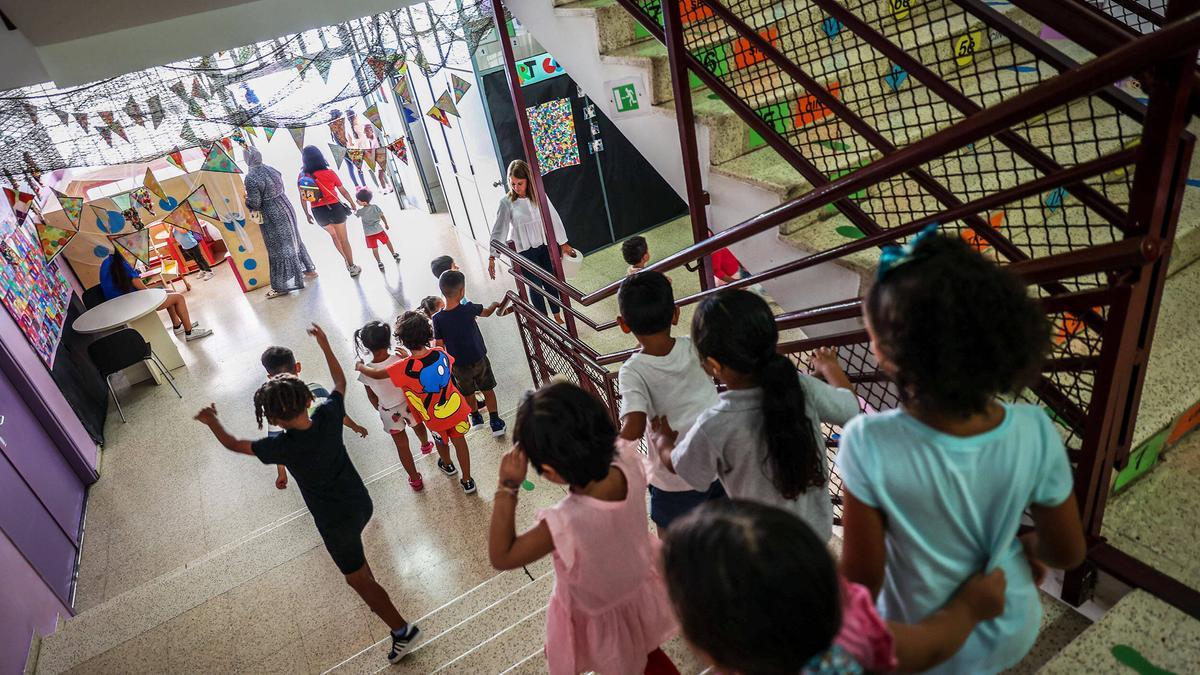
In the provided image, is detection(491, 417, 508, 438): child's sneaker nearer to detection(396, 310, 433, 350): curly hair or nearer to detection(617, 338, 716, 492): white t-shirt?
detection(396, 310, 433, 350): curly hair

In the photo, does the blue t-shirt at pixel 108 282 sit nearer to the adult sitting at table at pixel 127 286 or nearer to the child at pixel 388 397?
the adult sitting at table at pixel 127 286

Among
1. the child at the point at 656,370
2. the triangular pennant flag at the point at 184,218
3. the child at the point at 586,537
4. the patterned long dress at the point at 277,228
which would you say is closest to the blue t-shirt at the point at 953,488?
the child at the point at 586,537

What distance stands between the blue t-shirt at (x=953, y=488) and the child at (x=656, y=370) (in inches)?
34.0

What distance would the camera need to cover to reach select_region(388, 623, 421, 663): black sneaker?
2.82 meters

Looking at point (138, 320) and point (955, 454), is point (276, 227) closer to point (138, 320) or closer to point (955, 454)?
point (138, 320)

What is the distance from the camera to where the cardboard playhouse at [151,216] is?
668 centimetres

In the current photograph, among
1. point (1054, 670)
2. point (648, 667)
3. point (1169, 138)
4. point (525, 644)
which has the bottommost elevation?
point (525, 644)

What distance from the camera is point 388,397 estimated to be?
3.82 m

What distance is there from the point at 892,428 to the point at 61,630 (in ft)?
14.1

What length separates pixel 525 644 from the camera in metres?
2.55

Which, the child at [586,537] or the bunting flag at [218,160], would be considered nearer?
the child at [586,537]

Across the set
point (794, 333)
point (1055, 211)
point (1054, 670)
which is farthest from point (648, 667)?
point (794, 333)

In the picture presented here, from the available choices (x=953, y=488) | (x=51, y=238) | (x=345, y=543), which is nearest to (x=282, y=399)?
(x=345, y=543)

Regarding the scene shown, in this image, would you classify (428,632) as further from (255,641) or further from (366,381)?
(366,381)
